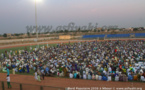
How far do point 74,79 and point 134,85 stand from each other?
507 centimetres

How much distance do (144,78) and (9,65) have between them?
15759 mm

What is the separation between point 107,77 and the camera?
11.7 metres

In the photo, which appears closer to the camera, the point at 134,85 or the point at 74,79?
the point at 134,85

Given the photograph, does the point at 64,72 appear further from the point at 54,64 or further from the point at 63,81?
the point at 54,64

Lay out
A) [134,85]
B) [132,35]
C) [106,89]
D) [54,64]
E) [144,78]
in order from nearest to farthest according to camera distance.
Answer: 1. [106,89]
2. [134,85]
3. [144,78]
4. [54,64]
5. [132,35]

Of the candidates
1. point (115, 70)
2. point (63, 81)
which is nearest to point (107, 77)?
point (115, 70)

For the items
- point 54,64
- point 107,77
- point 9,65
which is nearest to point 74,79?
point 107,77

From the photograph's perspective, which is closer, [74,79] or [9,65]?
[74,79]

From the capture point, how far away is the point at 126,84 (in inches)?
420

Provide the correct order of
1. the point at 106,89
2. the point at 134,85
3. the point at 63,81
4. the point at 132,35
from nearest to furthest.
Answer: the point at 106,89 < the point at 134,85 < the point at 63,81 < the point at 132,35

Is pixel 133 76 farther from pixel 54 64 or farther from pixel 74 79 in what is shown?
pixel 54 64

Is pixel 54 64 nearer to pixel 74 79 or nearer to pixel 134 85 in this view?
pixel 74 79

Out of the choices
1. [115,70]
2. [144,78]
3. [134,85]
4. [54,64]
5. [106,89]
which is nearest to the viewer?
[106,89]

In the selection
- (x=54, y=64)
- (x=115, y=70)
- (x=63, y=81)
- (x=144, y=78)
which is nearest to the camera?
(x=144, y=78)
